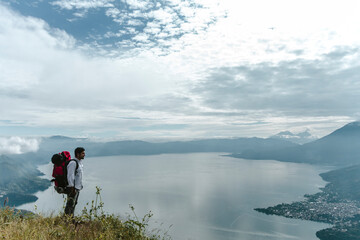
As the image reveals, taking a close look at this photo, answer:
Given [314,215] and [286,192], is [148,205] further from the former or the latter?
[286,192]

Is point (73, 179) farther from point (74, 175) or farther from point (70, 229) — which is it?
point (70, 229)

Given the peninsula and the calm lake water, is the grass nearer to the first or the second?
the calm lake water

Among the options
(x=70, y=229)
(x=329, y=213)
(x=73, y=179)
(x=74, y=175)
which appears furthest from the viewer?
(x=329, y=213)

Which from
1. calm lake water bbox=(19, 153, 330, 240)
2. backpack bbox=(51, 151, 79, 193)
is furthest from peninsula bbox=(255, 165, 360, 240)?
backpack bbox=(51, 151, 79, 193)

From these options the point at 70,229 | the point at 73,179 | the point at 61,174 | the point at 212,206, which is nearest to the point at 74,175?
the point at 73,179

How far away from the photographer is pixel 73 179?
6.62m

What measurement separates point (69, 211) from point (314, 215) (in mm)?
133430

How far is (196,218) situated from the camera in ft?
309

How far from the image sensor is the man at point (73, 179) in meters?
6.63

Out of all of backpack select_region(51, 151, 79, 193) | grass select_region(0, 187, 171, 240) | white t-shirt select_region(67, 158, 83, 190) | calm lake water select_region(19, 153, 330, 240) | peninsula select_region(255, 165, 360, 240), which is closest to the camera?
grass select_region(0, 187, 171, 240)

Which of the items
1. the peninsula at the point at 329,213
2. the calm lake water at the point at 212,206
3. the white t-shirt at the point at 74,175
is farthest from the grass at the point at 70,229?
the peninsula at the point at 329,213

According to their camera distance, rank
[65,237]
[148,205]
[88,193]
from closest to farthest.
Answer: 1. [65,237]
2. [148,205]
3. [88,193]

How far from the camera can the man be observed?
6.63m

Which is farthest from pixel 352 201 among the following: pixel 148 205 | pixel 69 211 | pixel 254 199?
pixel 69 211
